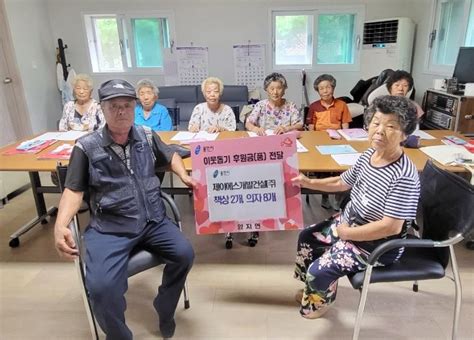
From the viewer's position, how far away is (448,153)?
2109mm

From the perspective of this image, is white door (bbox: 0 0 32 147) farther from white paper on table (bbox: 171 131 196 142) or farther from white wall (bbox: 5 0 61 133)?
white paper on table (bbox: 171 131 196 142)

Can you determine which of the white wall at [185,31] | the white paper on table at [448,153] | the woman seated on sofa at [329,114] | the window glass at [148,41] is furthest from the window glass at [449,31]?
the window glass at [148,41]

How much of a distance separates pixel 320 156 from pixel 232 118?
1.10 meters

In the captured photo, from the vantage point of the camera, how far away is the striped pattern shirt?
4.41ft

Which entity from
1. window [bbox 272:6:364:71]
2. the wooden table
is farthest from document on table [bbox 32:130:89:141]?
window [bbox 272:6:364:71]

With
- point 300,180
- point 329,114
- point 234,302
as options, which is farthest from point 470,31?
point 234,302

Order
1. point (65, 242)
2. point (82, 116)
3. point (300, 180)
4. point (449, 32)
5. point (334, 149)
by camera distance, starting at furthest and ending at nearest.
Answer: point (449, 32)
point (82, 116)
point (334, 149)
point (300, 180)
point (65, 242)

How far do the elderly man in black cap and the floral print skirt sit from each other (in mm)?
570

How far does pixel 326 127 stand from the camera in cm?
301

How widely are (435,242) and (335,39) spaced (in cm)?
440

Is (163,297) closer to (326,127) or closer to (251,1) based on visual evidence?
(326,127)

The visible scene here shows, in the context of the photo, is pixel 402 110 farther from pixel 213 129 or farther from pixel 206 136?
pixel 213 129

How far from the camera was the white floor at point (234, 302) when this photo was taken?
5.66 ft

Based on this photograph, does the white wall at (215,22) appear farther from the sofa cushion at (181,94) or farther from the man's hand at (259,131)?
the man's hand at (259,131)
